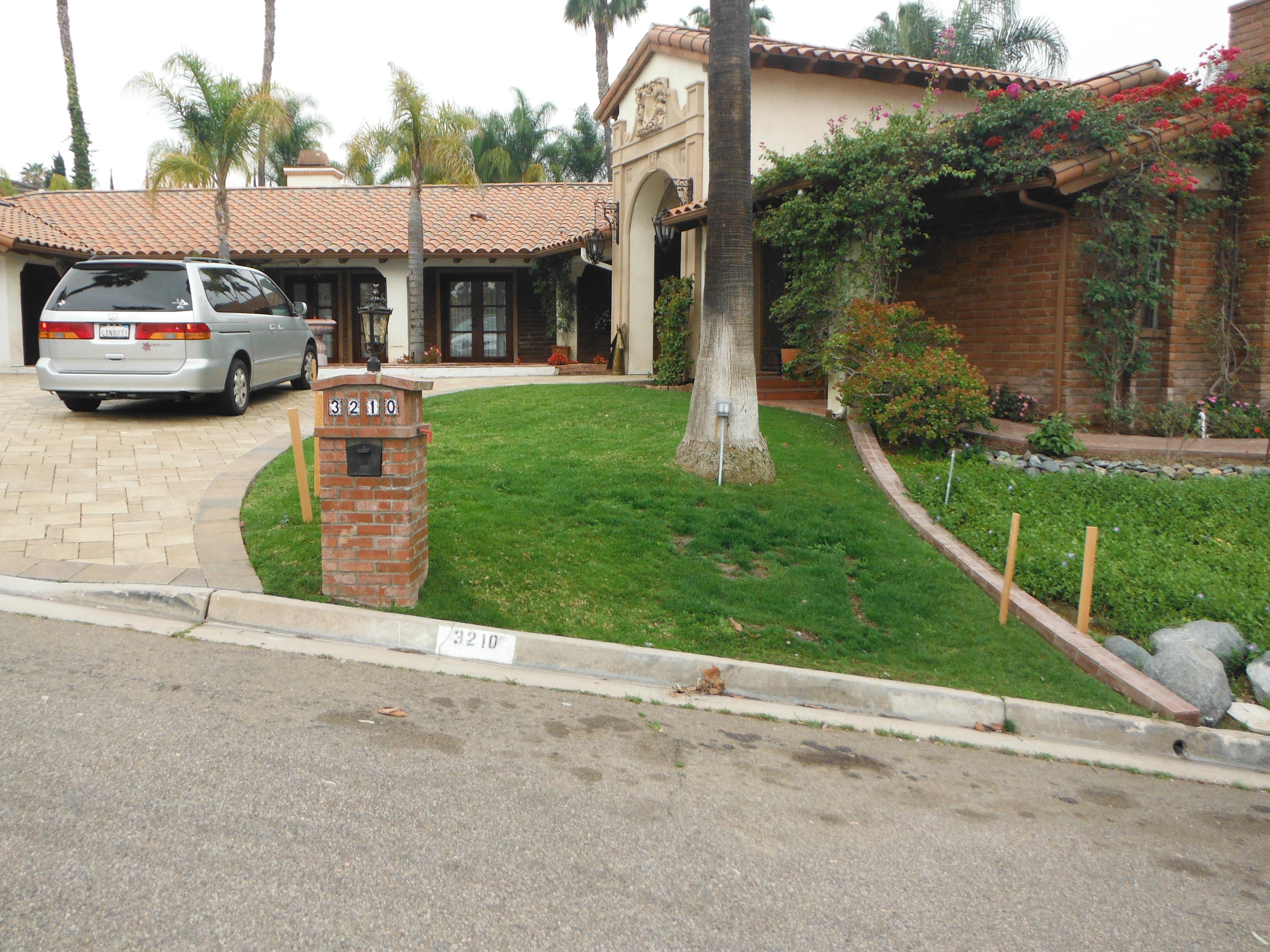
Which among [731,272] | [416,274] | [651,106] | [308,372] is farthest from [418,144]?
[731,272]

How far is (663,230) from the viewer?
1611 centimetres

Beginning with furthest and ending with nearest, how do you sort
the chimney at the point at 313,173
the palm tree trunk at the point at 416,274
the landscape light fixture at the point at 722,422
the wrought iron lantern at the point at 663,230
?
the chimney at the point at 313,173 < the palm tree trunk at the point at 416,274 < the wrought iron lantern at the point at 663,230 < the landscape light fixture at the point at 722,422

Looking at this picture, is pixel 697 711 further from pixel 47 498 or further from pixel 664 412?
pixel 664 412

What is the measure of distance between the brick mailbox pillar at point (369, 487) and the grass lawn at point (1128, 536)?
458cm

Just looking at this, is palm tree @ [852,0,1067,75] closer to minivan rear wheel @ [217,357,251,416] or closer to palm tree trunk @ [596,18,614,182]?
palm tree trunk @ [596,18,614,182]

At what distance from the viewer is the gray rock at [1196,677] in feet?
18.8

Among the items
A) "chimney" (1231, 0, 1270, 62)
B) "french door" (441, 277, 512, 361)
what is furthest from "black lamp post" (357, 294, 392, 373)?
"french door" (441, 277, 512, 361)

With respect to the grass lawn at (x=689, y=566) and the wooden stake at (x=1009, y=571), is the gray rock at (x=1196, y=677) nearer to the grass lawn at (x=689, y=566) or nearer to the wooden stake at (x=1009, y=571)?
the grass lawn at (x=689, y=566)

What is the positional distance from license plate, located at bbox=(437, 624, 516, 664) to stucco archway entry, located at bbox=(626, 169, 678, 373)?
12598mm

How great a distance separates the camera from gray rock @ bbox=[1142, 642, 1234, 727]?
5.72 meters

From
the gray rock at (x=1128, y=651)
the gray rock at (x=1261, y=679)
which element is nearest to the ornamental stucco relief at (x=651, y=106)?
the gray rock at (x=1128, y=651)

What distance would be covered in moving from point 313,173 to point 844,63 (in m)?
18.0

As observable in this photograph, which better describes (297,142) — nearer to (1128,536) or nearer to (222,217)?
(222,217)

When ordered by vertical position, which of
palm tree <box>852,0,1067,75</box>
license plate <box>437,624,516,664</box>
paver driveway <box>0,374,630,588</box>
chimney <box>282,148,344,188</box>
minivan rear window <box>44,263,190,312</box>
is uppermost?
palm tree <box>852,0,1067,75</box>
